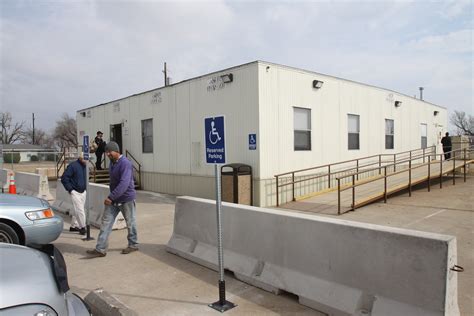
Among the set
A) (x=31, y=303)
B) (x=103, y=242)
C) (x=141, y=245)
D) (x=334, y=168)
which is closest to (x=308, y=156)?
(x=334, y=168)

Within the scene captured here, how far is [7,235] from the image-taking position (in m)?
5.33

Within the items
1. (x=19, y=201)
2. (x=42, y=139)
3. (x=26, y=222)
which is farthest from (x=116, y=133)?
(x=42, y=139)

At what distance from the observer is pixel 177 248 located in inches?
236

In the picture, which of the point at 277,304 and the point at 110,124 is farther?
the point at 110,124

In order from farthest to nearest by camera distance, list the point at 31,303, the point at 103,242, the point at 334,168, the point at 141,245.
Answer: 1. the point at 334,168
2. the point at 141,245
3. the point at 103,242
4. the point at 31,303

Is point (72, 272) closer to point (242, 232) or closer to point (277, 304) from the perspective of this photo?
point (242, 232)

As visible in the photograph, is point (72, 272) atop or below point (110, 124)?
below

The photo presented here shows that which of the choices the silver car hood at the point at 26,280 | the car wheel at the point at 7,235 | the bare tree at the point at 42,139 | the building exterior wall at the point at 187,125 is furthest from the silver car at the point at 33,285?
the bare tree at the point at 42,139

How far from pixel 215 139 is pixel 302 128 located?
8577 mm

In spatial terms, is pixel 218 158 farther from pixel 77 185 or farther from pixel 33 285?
pixel 77 185

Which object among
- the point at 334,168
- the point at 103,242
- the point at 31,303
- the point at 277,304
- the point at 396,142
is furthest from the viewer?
the point at 396,142

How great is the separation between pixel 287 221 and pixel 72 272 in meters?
3.32

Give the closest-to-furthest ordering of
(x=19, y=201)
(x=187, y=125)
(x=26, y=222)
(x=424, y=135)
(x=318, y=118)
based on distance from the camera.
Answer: (x=26, y=222)
(x=19, y=201)
(x=318, y=118)
(x=187, y=125)
(x=424, y=135)

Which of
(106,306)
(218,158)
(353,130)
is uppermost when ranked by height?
(353,130)
